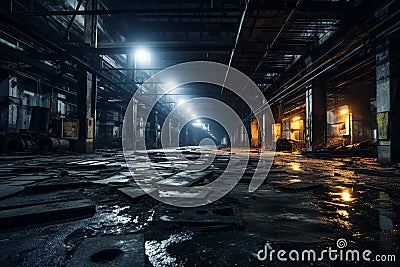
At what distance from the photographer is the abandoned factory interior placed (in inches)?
47.0

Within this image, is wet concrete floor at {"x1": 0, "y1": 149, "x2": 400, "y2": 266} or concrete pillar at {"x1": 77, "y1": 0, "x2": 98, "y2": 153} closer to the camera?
wet concrete floor at {"x1": 0, "y1": 149, "x2": 400, "y2": 266}

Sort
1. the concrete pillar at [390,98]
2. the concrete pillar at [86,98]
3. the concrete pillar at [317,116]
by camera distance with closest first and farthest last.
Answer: the concrete pillar at [390,98] → the concrete pillar at [86,98] → the concrete pillar at [317,116]

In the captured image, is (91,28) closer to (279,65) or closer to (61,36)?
(61,36)

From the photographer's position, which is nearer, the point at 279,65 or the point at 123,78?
the point at 279,65

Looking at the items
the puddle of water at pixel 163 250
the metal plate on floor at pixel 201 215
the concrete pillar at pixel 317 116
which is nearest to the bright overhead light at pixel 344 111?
the concrete pillar at pixel 317 116

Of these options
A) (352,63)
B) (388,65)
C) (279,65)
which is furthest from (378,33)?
(279,65)

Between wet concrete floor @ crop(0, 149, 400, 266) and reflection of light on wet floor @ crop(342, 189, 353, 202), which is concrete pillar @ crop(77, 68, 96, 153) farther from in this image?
reflection of light on wet floor @ crop(342, 189, 353, 202)

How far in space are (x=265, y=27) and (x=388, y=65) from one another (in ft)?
11.0

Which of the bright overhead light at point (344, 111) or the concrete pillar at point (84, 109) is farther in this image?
the bright overhead light at point (344, 111)

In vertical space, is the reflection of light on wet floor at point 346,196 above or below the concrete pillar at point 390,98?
below

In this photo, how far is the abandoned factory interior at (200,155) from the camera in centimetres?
119

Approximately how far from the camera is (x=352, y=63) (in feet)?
26.5

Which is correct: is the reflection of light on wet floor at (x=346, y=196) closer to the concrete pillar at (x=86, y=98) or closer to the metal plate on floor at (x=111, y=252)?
the metal plate on floor at (x=111, y=252)

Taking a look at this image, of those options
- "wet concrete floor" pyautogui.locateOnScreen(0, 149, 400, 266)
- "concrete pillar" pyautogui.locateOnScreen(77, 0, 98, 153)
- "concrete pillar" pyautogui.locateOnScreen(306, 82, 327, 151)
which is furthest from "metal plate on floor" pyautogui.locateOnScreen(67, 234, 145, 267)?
A: "concrete pillar" pyautogui.locateOnScreen(306, 82, 327, 151)
